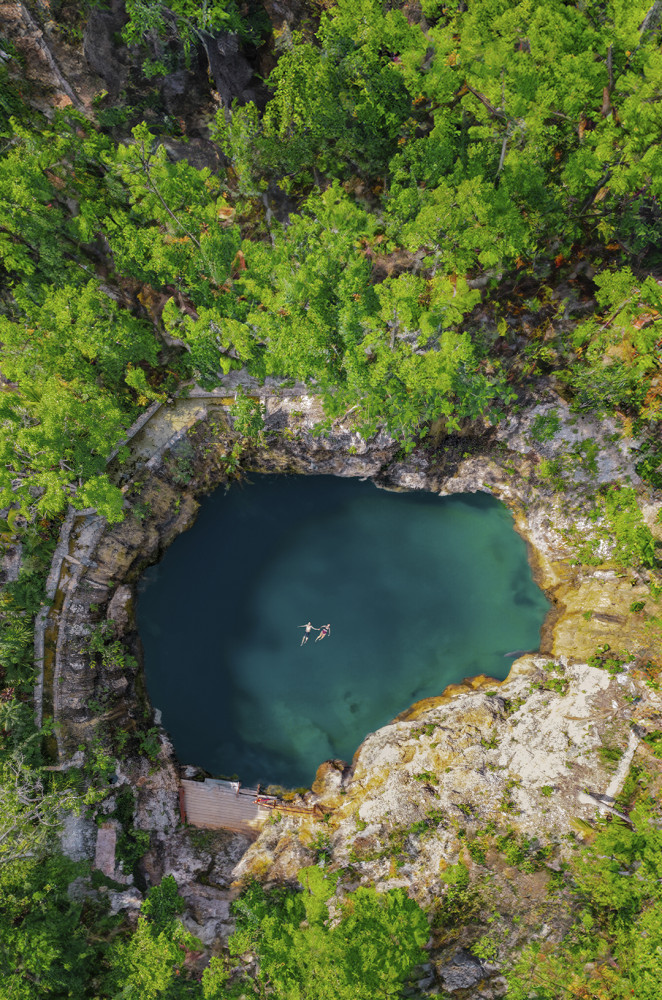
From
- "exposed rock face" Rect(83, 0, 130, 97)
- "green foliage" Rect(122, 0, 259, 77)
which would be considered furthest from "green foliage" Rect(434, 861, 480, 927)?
"exposed rock face" Rect(83, 0, 130, 97)

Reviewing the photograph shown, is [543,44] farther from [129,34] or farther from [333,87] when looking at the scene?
[129,34]

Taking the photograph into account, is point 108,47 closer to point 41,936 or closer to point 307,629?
point 307,629

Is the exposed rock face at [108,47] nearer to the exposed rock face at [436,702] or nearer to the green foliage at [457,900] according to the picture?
the exposed rock face at [436,702]

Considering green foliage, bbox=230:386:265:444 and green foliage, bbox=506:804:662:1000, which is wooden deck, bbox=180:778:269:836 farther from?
green foliage, bbox=230:386:265:444

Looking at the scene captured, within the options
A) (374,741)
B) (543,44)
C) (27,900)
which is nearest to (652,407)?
(543,44)

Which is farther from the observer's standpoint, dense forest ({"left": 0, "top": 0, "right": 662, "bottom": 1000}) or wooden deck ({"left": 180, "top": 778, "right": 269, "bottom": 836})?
wooden deck ({"left": 180, "top": 778, "right": 269, "bottom": 836})

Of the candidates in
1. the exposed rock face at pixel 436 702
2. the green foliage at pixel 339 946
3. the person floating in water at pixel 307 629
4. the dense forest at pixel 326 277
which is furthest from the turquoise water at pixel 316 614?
the green foliage at pixel 339 946

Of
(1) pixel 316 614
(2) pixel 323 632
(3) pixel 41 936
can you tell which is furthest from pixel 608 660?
(3) pixel 41 936
